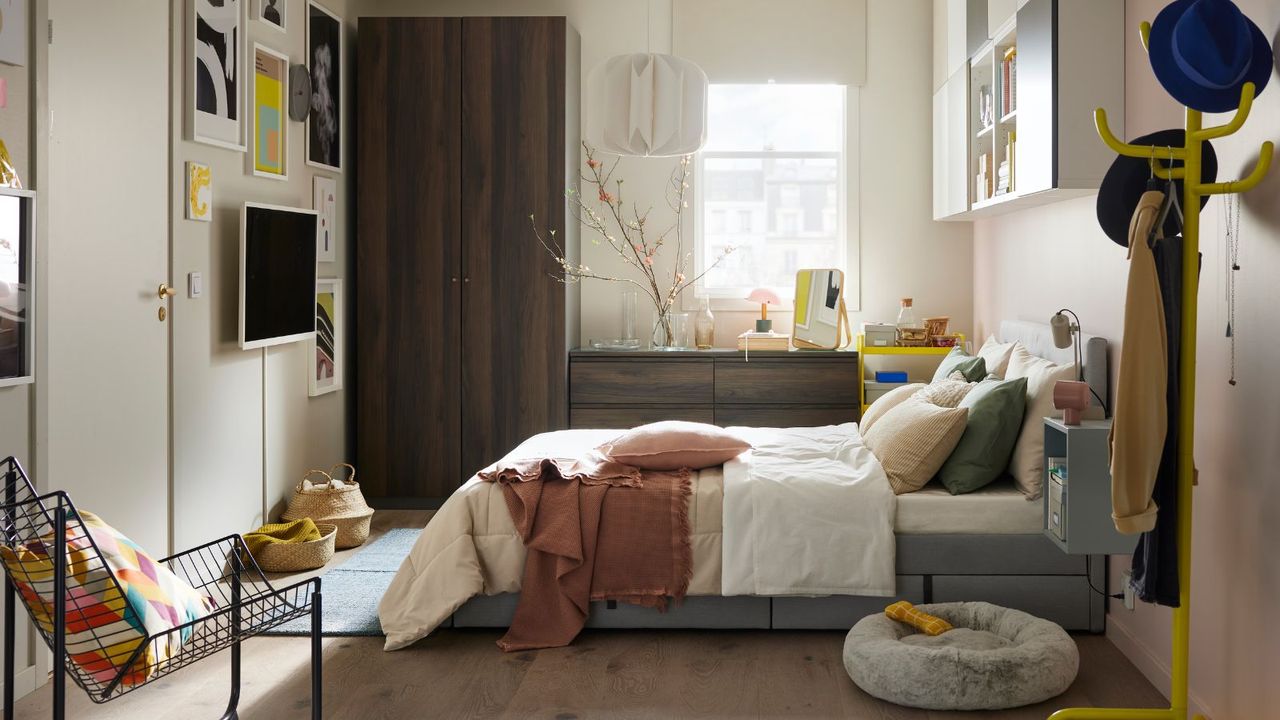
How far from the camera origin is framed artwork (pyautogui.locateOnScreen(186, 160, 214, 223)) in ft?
12.9

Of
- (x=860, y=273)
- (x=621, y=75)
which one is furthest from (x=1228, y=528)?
(x=860, y=273)

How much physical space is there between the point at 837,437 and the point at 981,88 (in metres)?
1.63

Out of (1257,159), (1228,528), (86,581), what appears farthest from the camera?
(1228,528)

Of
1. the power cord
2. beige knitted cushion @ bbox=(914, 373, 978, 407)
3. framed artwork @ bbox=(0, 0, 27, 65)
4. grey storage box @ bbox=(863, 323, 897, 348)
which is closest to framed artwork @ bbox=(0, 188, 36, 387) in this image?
framed artwork @ bbox=(0, 0, 27, 65)

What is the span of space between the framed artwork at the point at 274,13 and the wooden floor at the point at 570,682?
2485mm

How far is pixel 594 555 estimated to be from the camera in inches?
138

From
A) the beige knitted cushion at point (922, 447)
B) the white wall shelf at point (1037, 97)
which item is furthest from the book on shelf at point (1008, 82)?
the beige knitted cushion at point (922, 447)

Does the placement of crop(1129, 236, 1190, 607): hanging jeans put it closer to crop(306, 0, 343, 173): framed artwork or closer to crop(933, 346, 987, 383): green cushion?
crop(933, 346, 987, 383): green cushion

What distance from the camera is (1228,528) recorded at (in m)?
2.69

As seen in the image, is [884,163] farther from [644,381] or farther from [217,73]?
[217,73]

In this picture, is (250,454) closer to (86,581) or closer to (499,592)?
(499,592)

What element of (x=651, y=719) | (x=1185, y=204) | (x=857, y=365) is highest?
(x=1185, y=204)

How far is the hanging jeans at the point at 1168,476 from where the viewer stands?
245 centimetres

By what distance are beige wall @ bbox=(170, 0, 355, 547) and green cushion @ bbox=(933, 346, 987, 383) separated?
2.77 m
